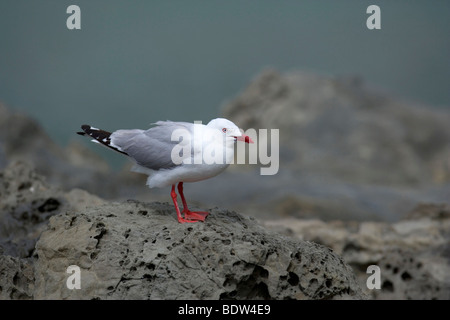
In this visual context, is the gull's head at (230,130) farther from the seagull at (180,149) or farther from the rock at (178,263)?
the rock at (178,263)

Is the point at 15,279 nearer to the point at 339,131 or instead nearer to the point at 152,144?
the point at 152,144

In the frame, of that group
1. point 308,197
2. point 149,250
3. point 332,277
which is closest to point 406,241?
point 308,197

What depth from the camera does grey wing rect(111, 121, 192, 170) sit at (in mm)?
3883

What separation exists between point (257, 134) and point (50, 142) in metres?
3.74

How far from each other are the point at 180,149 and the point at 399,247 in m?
3.11

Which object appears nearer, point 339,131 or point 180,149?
point 180,149

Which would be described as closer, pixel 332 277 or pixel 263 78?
pixel 332 277

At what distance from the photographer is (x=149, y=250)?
11.0ft

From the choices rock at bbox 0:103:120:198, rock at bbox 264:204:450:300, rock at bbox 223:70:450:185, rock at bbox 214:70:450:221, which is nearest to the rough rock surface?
rock at bbox 264:204:450:300

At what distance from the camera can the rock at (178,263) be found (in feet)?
10.4

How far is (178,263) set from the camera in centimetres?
325

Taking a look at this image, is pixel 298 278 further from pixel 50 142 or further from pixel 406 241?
pixel 50 142

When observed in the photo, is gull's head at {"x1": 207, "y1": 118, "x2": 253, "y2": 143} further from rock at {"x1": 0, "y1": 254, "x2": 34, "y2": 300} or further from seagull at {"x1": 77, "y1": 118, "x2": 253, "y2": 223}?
rock at {"x1": 0, "y1": 254, "x2": 34, "y2": 300}

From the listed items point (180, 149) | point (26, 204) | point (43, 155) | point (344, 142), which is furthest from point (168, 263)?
point (344, 142)
